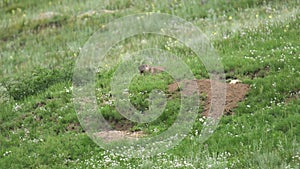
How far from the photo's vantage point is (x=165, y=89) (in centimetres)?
1430

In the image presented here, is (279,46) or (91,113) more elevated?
(279,46)

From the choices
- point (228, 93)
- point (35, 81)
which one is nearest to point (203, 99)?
point (228, 93)

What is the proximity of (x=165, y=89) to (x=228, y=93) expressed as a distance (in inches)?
74.7

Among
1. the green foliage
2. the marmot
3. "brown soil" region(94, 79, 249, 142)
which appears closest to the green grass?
the green foliage

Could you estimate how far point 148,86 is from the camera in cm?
1449

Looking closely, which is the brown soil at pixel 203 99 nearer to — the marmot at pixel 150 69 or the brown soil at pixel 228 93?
the brown soil at pixel 228 93

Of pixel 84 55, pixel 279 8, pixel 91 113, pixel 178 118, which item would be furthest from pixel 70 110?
pixel 279 8

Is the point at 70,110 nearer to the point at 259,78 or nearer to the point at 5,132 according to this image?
the point at 5,132

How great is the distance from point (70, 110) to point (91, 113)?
0.83 meters

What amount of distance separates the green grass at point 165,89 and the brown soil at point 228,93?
0.77 feet

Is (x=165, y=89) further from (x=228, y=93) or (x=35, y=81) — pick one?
(x=35, y=81)

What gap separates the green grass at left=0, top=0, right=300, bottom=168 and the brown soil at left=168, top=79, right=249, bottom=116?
235 mm

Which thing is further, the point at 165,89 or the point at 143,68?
the point at 143,68

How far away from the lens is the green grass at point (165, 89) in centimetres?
1070
